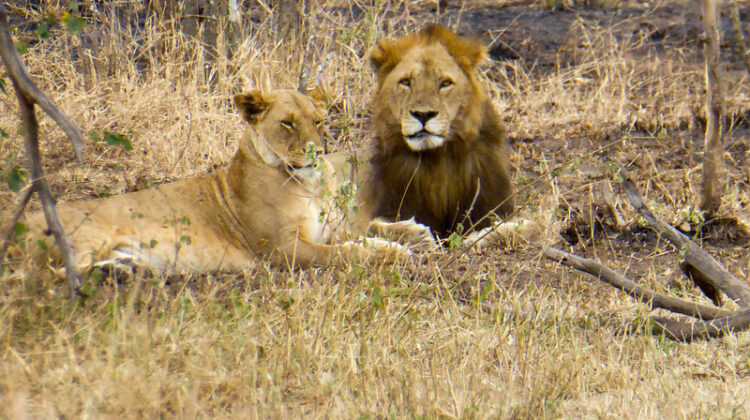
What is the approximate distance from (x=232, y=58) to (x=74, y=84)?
1170 mm

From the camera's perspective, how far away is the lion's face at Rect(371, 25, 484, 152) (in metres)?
5.17

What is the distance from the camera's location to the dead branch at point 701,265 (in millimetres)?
4285

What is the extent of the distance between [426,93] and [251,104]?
885 mm

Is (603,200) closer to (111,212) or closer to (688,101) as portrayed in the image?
(688,101)

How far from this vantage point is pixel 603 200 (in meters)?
6.00

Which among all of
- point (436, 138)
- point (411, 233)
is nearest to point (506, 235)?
point (411, 233)

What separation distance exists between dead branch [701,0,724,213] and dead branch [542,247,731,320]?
5.07 feet

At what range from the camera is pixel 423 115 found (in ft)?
16.8

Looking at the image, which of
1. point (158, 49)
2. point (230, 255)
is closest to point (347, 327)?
point (230, 255)

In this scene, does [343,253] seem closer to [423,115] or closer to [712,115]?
[423,115]

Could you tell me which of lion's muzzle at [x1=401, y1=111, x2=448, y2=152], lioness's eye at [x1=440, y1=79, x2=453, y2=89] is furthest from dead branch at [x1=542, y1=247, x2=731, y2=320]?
lioness's eye at [x1=440, y1=79, x2=453, y2=89]

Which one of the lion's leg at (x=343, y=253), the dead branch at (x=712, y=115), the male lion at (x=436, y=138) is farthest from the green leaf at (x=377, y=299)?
the dead branch at (x=712, y=115)

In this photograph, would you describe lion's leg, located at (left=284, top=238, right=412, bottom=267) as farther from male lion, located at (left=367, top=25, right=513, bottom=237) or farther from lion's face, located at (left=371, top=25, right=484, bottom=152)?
lion's face, located at (left=371, top=25, right=484, bottom=152)

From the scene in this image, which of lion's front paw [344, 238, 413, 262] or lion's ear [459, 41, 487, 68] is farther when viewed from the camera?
lion's ear [459, 41, 487, 68]
